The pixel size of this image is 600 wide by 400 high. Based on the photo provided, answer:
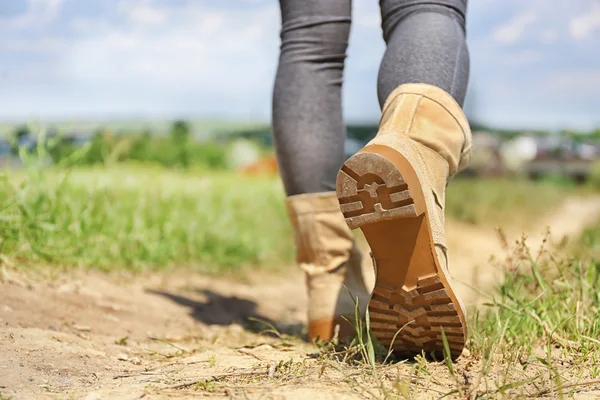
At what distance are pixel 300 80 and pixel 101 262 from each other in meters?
1.17

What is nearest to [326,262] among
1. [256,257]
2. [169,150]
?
[256,257]

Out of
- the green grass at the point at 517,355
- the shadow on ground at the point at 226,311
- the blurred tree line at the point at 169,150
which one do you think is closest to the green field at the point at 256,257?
the green grass at the point at 517,355

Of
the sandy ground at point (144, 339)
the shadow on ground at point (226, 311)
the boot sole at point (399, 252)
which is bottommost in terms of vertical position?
the shadow on ground at point (226, 311)

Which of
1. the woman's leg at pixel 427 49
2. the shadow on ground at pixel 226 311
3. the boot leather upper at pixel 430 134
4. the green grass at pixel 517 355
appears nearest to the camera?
→ the green grass at pixel 517 355

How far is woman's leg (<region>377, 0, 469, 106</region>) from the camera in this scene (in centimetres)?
124

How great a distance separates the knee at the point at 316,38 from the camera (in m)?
1.45

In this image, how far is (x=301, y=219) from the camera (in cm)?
148

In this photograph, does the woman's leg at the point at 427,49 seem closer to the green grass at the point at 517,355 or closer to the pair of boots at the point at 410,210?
the pair of boots at the point at 410,210

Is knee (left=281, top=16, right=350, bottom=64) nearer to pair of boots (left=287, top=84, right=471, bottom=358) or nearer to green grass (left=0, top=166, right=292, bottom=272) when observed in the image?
pair of boots (left=287, top=84, right=471, bottom=358)

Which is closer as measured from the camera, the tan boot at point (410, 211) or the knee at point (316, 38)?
the tan boot at point (410, 211)

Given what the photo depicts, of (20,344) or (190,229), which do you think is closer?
(20,344)

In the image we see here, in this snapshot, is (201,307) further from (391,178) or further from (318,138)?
(391,178)

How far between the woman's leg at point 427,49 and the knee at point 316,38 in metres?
0.14

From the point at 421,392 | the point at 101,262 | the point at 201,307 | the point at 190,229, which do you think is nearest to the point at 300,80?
the point at 421,392
